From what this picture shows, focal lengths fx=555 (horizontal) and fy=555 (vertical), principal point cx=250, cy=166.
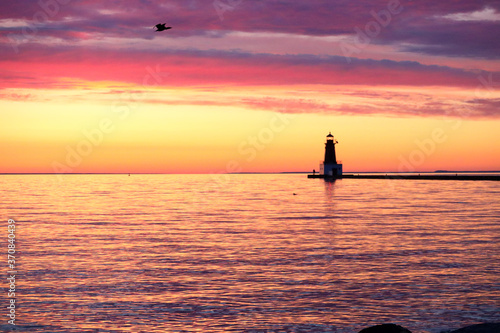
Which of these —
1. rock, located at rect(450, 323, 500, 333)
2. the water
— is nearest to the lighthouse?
the water

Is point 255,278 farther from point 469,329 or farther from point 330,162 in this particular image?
point 330,162

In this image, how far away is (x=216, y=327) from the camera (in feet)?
50.0

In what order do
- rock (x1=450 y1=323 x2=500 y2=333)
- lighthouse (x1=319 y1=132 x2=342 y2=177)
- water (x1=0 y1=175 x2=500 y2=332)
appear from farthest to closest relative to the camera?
lighthouse (x1=319 y1=132 x2=342 y2=177) < water (x1=0 y1=175 x2=500 y2=332) < rock (x1=450 y1=323 x2=500 y2=333)

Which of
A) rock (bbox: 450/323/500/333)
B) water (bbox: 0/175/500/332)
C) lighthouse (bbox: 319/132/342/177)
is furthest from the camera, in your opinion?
lighthouse (bbox: 319/132/342/177)

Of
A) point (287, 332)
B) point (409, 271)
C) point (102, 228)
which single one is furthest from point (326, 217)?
point (287, 332)

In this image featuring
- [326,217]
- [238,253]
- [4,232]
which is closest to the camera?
[238,253]

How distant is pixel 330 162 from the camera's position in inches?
5999

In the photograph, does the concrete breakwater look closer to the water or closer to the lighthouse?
the water

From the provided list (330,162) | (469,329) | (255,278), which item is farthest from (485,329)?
(330,162)

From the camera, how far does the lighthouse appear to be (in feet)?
471

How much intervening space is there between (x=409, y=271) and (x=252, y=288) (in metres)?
7.08

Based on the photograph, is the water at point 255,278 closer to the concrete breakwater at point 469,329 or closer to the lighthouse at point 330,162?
the concrete breakwater at point 469,329

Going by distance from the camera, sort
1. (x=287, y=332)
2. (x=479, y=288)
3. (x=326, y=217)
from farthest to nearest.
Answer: (x=326, y=217), (x=479, y=288), (x=287, y=332)

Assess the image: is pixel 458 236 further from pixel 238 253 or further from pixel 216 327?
pixel 216 327
